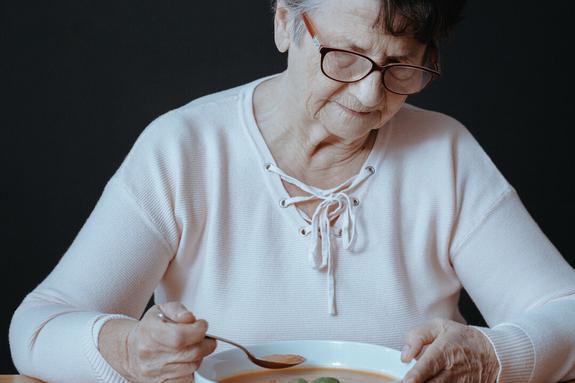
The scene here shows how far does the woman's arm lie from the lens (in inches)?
60.6

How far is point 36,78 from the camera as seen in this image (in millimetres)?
2762

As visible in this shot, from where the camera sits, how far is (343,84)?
1764mm

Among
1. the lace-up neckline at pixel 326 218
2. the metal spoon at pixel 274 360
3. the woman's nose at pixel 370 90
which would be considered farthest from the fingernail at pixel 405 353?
the woman's nose at pixel 370 90

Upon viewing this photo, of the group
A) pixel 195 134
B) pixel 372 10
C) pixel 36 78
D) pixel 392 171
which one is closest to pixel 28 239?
pixel 36 78

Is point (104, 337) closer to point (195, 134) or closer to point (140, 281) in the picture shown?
point (140, 281)

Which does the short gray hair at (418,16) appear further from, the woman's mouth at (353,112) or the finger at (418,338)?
the finger at (418,338)

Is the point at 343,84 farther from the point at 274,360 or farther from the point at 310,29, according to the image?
the point at 274,360

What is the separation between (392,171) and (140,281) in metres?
0.57

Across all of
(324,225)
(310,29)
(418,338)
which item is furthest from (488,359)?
(310,29)

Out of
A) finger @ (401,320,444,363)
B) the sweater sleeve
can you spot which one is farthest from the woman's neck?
finger @ (401,320,444,363)

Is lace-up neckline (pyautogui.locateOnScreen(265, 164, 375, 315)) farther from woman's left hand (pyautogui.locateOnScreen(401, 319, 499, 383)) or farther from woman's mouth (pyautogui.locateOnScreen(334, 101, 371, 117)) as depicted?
woman's left hand (pyautogui.locateOnScreen(401, 319, 499, 383))

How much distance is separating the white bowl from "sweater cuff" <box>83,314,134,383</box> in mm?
203

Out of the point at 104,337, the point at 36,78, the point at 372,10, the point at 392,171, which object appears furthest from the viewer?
the point at 36,78

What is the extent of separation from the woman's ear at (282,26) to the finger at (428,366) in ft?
2.31
